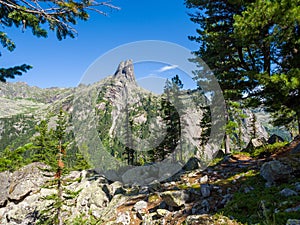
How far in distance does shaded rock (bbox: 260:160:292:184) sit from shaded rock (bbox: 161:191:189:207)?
12.7 feet

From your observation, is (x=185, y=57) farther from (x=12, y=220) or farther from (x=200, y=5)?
(x=12, y=220)

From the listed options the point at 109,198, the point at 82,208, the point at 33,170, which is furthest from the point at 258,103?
the point at 33,170

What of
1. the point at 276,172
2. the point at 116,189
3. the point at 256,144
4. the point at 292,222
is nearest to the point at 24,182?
the point at 116,189

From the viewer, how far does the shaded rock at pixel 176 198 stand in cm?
1055

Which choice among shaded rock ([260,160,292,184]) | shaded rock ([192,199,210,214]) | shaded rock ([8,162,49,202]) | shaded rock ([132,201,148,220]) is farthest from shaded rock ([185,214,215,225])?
shaded rock ([8,162,49,202])

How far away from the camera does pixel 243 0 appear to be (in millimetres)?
9914

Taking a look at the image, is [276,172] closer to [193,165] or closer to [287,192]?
[287,192]

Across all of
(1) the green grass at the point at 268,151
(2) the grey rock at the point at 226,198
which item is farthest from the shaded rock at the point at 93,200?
(1) the green grass at the point at 268,151

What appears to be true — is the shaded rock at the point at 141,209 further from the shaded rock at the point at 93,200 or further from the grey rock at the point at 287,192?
the grey rock at the point at 287,192

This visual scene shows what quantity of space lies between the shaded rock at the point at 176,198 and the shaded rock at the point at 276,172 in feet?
12.7

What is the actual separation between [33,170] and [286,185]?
27.8 meters

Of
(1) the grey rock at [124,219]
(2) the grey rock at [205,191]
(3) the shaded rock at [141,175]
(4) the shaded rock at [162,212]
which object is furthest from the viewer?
(3) the shaded rock at [141,175]

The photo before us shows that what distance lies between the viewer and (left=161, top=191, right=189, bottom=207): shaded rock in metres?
10.6

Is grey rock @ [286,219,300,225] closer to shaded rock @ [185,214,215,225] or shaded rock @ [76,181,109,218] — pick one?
shaded rock @ [185,214,215,225]
